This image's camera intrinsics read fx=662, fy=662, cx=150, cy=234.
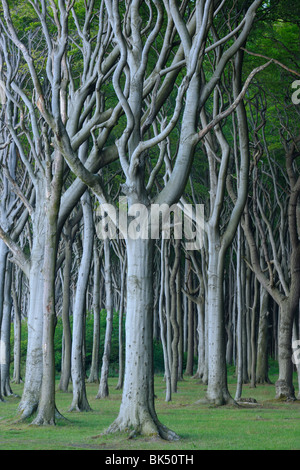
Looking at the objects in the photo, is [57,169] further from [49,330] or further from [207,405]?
[207,405]

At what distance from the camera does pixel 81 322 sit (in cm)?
1648

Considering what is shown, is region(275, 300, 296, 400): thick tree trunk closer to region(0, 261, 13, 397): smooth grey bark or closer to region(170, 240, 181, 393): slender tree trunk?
region(170, 240, 181, 393): slender tree trunk

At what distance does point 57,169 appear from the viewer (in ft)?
40.4

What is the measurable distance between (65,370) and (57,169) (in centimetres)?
1091

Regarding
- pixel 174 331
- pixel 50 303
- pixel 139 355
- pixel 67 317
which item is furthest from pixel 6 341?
pixel 139 355

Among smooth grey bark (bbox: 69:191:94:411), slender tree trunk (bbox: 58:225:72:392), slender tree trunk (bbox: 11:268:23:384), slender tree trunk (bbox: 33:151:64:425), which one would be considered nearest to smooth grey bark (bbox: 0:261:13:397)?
slender tree trunk (bbox: 58:225:72:392)

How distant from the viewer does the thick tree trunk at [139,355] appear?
1023 centimetres

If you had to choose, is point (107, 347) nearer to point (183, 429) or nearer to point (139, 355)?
point (183, 429)

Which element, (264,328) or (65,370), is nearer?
(65,370)

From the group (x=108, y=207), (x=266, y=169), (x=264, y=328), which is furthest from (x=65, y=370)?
(x=108, y=207)

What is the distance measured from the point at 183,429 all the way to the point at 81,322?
5312 millimetres

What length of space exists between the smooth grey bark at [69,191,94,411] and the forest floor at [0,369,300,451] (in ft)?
1.32

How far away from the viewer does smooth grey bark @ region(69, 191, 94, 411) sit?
15.4m
